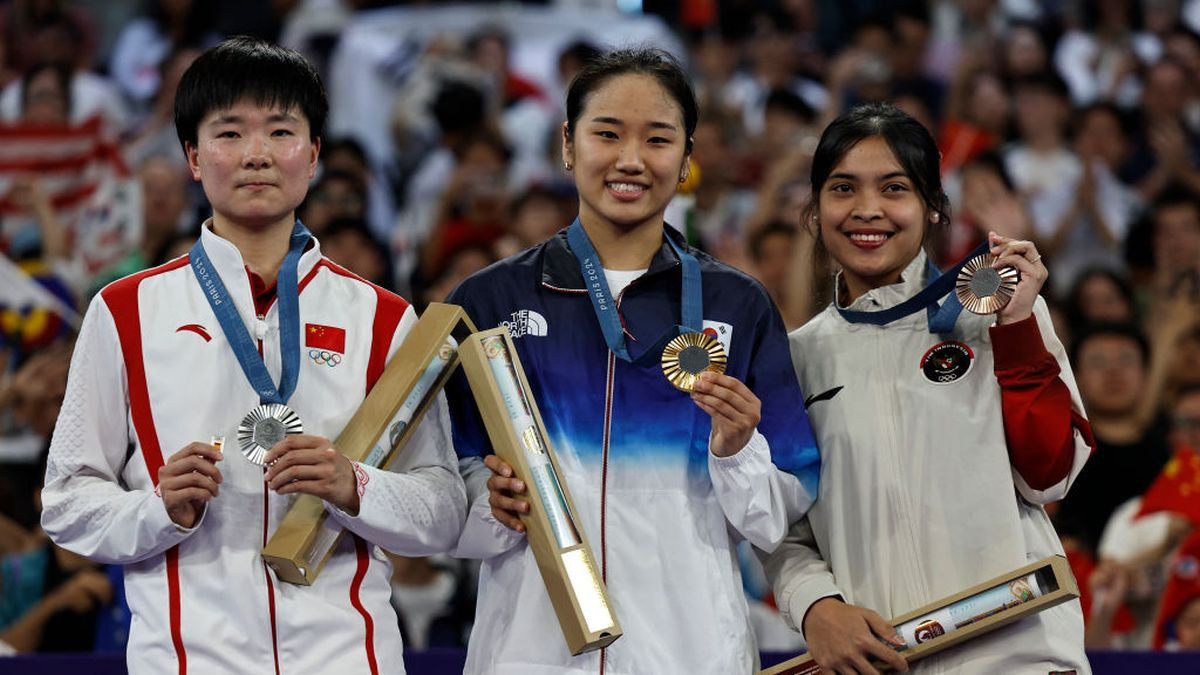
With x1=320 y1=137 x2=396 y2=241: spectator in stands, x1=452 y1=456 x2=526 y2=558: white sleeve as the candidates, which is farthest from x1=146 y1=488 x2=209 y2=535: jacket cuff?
x1=320 y1=137 x2=396 y2=241: spectator in stands

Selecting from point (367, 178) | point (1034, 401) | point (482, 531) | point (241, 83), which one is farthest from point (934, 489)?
point (367, 178)

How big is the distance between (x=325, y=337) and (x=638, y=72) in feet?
3.07

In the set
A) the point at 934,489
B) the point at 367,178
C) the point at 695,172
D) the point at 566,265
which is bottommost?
the point at 934,489

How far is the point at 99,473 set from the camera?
3.11 metres

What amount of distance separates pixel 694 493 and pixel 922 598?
563 millimetres

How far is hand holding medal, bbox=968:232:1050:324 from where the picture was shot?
10.7ft

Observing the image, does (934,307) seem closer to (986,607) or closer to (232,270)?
(986,607)

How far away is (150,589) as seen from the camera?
120 inches

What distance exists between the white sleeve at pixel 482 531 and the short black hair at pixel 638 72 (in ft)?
2.78

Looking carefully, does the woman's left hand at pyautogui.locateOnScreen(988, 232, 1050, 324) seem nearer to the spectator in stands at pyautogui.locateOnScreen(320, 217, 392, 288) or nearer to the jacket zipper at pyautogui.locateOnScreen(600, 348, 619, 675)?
the jacket zipper at pyautogui.locateOnScreen(600, 348, 619, 675)

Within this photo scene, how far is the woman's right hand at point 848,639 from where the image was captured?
10.7ft

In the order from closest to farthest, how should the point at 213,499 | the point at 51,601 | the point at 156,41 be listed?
the point at 213,499, the point at 51,601, the point at 156,41

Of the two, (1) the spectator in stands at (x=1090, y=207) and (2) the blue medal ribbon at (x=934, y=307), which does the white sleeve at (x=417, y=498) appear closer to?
(2) the blue medal ribbon at (x=934, y=307)

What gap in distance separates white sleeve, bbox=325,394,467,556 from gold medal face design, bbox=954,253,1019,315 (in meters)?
1.17
